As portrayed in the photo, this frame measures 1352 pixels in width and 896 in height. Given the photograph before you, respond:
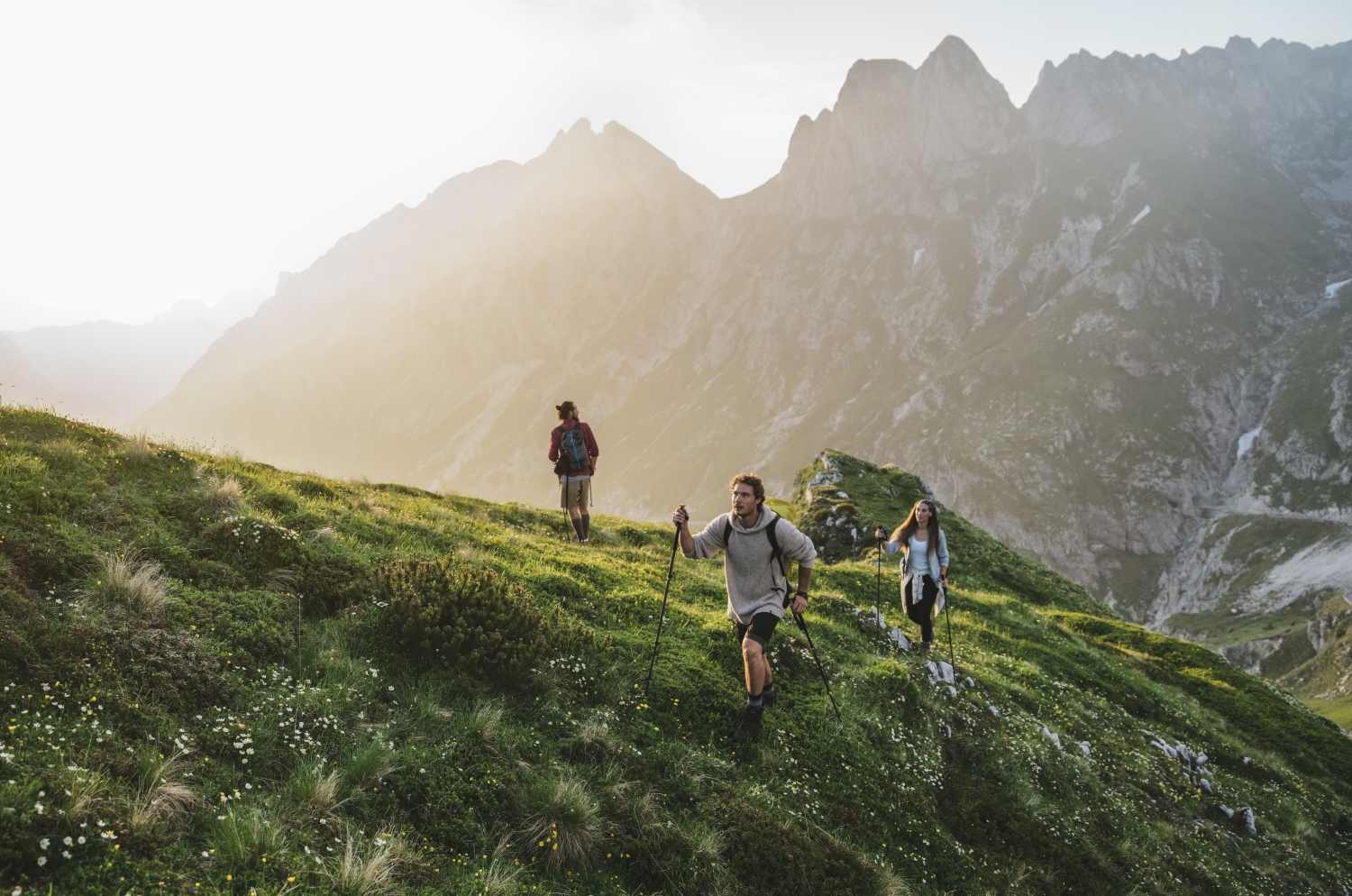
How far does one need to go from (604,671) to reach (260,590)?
182 inches

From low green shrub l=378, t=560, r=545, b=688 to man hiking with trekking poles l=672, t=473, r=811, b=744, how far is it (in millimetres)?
2496

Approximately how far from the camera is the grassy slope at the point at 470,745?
16.1 ft

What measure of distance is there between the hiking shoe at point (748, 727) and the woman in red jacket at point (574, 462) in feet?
28.1

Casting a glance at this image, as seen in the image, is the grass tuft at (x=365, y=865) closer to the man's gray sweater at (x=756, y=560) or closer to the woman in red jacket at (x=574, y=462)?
the man's gray sweater at (x=756, y=560)

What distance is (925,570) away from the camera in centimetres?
1385

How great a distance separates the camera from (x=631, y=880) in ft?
20.0

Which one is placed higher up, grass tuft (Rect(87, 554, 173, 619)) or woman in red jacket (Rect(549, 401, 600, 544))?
woman in red jacket (Rect(549, 401, 600, 544))

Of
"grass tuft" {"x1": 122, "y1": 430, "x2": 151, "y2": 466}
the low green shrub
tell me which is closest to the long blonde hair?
the low green shrub

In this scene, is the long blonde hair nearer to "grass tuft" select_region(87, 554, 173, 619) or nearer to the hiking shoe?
the hiking shoe

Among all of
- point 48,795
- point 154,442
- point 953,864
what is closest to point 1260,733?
point 953,864

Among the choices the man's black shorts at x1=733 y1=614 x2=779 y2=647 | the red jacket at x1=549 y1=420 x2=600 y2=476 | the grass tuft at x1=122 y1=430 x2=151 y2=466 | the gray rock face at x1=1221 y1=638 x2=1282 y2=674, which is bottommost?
the gray rock face at x1=1221 y1=638 x2=1282 y2=674

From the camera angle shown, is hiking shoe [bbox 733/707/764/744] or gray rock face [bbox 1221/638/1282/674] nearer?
hiking shoe [bbox 733/707/764/744]

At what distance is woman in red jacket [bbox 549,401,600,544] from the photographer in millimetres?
16141

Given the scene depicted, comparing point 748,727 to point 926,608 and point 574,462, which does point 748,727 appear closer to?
point 926,608
